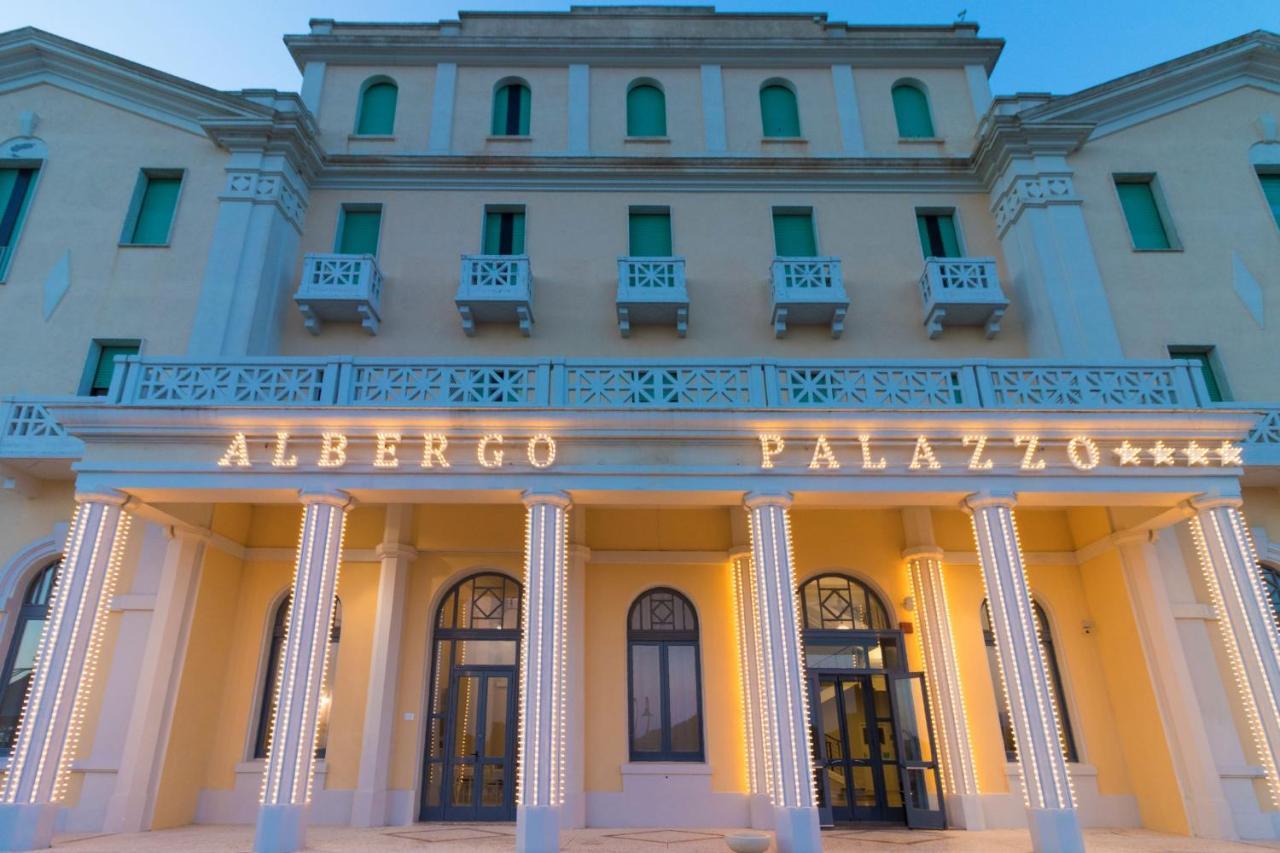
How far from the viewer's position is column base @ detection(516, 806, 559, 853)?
973 cm

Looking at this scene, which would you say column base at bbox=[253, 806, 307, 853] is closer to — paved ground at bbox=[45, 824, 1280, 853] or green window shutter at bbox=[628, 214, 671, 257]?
paved ground at bbox=[45, 824, 1280, 853]

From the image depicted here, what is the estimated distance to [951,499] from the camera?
11.9 meters

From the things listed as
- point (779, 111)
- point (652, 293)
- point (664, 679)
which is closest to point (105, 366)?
point (652, 293)

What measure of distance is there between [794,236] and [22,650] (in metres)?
17.2

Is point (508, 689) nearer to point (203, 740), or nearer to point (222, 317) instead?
point (203, 740)

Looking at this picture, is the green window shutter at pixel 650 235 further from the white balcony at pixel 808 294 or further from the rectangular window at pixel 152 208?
the rectangular window at pixel 152 208

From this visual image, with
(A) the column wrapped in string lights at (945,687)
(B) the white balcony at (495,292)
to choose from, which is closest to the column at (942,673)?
(A) the column wrapped in string lights at (945,687)

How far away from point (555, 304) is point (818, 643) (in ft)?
28.5

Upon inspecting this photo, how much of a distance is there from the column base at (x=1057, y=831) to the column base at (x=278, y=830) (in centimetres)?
949

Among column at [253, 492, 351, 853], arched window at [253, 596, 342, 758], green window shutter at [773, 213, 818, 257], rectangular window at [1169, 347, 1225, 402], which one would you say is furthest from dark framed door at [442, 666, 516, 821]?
rectangular window at [1169, 347, 1225, 402]

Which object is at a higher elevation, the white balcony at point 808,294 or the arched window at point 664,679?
the white balcony at point 808,294

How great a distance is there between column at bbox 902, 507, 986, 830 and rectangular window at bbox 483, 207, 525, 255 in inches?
399

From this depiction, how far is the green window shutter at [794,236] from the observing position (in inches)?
688

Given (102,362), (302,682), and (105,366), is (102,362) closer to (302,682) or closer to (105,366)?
(105,366)
